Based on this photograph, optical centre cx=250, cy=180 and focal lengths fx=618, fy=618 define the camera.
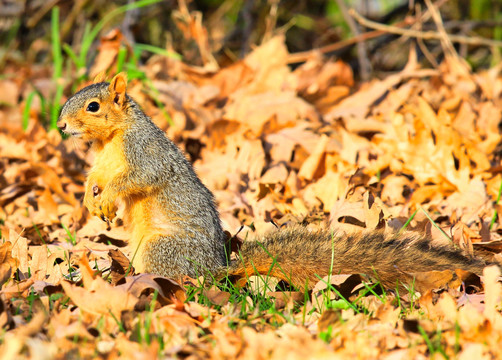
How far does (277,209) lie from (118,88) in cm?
137

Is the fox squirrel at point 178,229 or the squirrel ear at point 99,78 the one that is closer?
the fox squirrel at point 178,229

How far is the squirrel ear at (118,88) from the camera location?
11.9 feet

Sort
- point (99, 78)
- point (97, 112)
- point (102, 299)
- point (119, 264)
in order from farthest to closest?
point (99, 78) < point (97, 112) < point (119, 264) < point (102, 299)

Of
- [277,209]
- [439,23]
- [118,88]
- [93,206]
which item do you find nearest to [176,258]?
[93,206]

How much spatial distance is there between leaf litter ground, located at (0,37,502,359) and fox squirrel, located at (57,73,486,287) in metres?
0.12

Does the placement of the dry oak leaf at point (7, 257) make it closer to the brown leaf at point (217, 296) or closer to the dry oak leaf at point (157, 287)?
the dry oak leaf at point (157, 287)

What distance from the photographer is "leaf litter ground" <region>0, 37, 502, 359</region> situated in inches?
88.7

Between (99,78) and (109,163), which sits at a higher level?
(99,78)

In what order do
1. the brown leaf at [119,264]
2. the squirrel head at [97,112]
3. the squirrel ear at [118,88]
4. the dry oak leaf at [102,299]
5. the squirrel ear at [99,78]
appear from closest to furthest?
the dry oak leaf at [102,299]
the brown leaf at [119,264]
the squirrel head at [97,112]
the squirrel ear at [118,88]
the squirrel ear at [99,78]

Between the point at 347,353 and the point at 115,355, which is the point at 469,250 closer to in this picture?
the point at 347,353

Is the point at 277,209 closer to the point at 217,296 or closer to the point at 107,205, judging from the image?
the point at 107,205

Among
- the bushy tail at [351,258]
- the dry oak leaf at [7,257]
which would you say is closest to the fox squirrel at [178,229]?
the bushy tail at [351,258]

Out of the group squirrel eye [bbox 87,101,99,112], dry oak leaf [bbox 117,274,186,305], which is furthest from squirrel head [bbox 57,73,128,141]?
dry oak leaf [bbox 117,274,186,305]

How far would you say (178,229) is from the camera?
10.9ft
